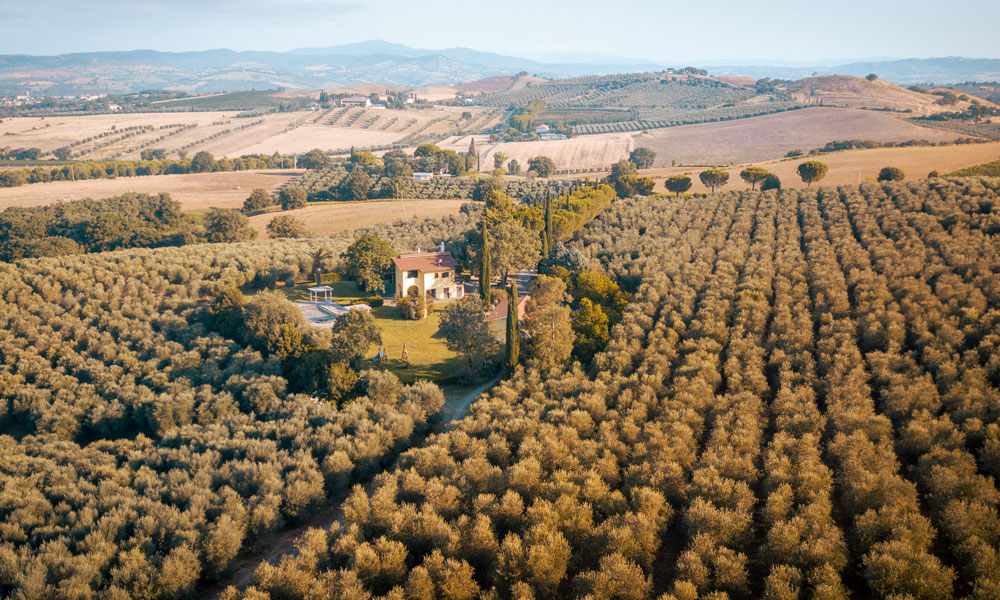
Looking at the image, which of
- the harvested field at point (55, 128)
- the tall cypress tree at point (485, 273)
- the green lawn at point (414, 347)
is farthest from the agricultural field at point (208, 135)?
the tall cypress tree at point (485, 273)

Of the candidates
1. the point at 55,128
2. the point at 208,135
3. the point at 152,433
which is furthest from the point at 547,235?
the point at 55,128

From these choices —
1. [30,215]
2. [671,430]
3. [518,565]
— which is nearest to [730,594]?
[518,565]

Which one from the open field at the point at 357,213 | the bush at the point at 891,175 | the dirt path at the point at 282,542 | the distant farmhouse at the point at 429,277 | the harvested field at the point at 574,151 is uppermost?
the harvested field at the point at 574,151

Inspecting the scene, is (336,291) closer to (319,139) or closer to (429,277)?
(429,277)

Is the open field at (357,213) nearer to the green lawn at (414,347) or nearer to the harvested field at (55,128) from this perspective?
the green lawn at (414,347)

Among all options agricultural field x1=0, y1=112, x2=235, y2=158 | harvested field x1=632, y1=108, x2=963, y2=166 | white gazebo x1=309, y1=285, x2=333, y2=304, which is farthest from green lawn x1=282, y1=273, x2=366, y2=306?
agricultural field x1=0, y1=112, x2=235, y2=158

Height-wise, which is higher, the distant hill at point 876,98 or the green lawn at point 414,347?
the distant hill at point 876,98
